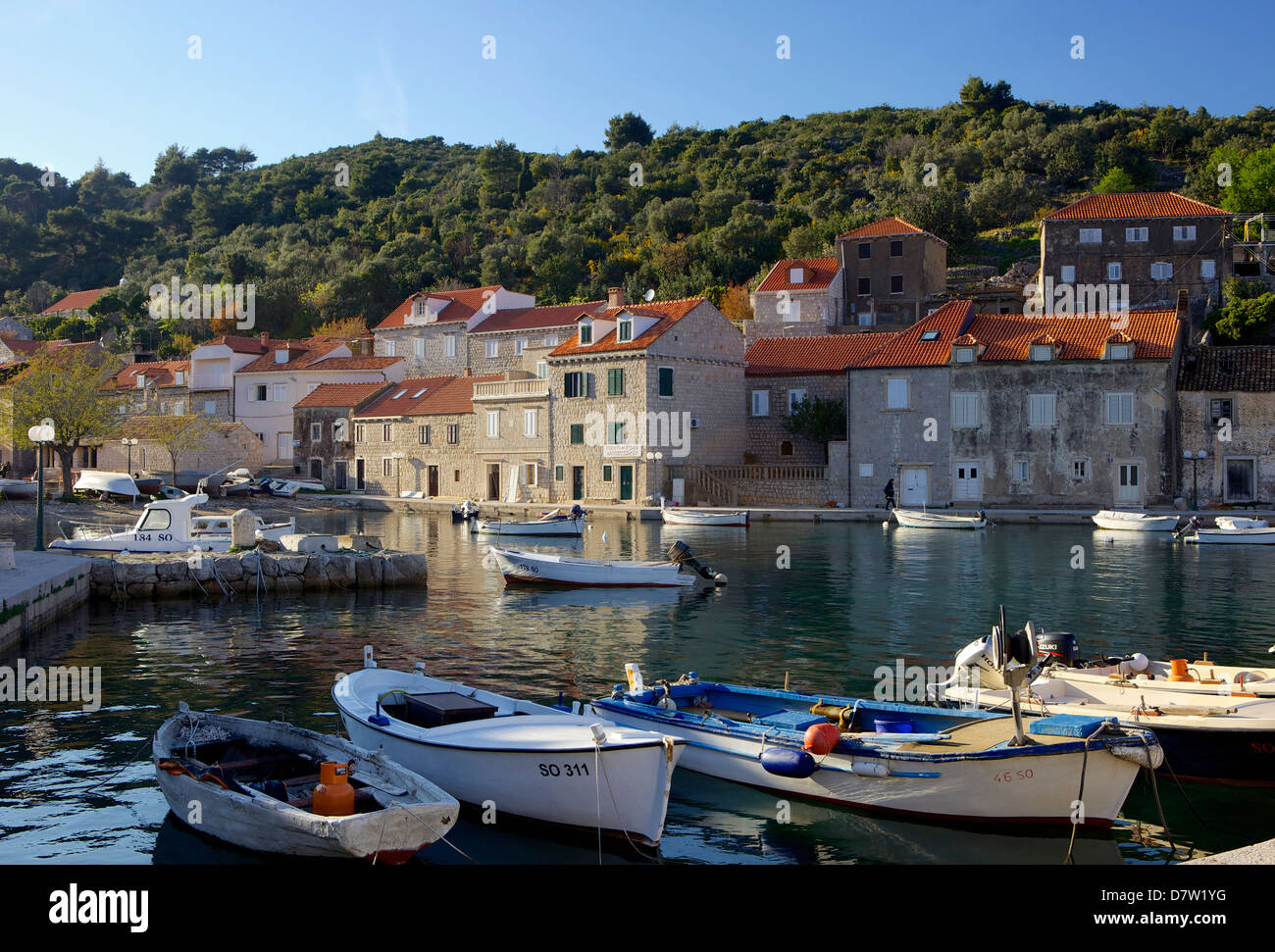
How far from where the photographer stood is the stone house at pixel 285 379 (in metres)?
72.8

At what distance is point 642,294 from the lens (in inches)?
3285

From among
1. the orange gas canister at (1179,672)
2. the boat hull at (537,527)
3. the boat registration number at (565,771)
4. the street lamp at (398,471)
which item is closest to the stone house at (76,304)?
the street lamp at (398,471)

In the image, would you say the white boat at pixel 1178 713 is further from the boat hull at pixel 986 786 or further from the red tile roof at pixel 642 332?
the red tile roof at pixel 642 332

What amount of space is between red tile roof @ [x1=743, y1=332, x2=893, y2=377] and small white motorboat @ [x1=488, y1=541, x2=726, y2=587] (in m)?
27.4

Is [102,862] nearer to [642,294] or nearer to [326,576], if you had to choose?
[326,576]

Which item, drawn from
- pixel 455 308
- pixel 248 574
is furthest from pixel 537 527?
pixel 455 308

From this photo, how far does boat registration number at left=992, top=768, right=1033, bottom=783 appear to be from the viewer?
34.4ft

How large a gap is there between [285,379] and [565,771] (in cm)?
6731

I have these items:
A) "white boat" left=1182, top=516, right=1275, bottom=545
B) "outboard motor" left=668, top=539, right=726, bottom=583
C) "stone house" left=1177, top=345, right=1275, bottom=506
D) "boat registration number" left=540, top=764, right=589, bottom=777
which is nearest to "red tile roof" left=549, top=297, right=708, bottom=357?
"stone house" left=1177, top=345, right=1275, bottom=506

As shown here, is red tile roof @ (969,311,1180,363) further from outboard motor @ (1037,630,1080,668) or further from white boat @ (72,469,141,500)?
white boat @ (72,469,141,500)

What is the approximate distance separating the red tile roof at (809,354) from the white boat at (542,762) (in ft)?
144
